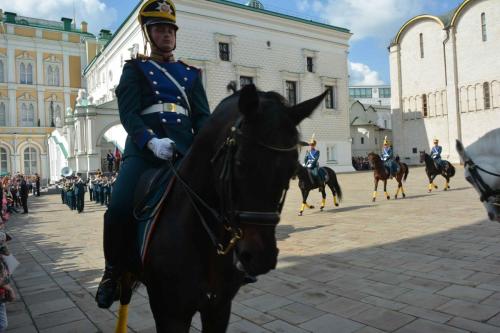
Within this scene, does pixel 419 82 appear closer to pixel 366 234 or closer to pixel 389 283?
pixel 366 234

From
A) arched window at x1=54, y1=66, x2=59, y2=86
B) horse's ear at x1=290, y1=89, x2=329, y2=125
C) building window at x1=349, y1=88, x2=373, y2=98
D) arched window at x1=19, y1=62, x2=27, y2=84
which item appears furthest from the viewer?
building window at x1=349, y1=88, x2=373, y2=98

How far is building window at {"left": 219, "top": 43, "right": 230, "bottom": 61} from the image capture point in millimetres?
32562

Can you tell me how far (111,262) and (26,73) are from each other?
5789 cm

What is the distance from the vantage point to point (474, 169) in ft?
12.4

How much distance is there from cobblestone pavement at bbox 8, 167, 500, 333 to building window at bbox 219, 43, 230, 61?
25.1 metres

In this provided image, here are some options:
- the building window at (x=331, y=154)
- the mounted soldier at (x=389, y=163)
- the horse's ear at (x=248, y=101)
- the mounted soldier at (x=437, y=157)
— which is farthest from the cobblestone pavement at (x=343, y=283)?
the building window at (x=331, y=154)

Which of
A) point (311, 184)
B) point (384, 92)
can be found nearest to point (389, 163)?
point (311, 184)

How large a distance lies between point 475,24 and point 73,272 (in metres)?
44.2

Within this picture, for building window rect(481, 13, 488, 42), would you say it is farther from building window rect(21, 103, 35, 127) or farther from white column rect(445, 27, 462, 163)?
building window rect(21, 103, 35, 127)

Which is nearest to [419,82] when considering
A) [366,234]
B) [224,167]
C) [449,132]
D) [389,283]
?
[449,132]

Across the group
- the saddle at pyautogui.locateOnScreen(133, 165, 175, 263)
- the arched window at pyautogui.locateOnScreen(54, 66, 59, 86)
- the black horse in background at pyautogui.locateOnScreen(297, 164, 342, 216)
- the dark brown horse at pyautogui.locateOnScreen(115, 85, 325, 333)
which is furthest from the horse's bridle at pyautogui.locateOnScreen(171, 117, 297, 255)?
the arched window at pyautogui.locateOnScreen(54, 66, 59, 86)

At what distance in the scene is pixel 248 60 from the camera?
111ft

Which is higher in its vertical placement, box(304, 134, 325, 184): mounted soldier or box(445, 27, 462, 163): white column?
box(445, 27, 462, 163): white column

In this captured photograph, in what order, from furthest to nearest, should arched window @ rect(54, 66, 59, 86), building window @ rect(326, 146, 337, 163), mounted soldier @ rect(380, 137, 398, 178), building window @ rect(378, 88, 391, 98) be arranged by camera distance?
building window @ rect(378, 88, 391, 98) < arched window @ rect(54, 66, 59, 86) < building window @ rect(326, 146, 337, 163) < mounted soldier @ rect(380, 137, 398, 178)
